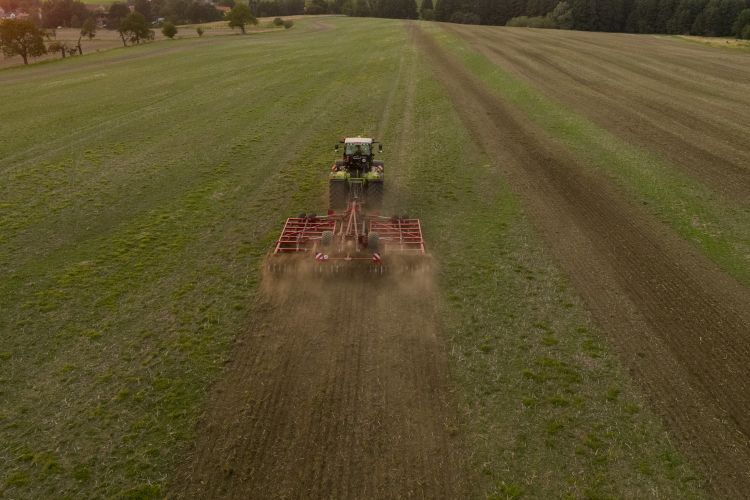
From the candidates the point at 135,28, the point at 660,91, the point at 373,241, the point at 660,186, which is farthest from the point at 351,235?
the point at 135,28

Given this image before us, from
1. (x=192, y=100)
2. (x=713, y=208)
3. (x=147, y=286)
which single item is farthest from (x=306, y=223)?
(x=192, y=100)

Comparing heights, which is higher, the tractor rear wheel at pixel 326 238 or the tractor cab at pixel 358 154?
the tractor cab at pixel 358 154

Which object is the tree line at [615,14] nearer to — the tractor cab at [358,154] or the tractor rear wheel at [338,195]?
the tractor cab at [358,154]

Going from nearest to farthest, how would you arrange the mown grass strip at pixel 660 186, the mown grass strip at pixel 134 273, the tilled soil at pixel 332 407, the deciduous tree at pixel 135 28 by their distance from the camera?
the tilled soil at pixel 332 407 → the mown grass strip at pixel 134 273 → the mown grass strip at pixel 660 186 → the deciduous tree at pixel 135 28

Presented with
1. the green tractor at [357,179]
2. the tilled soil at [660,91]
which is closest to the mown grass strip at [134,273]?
the green tractor at [357,179]

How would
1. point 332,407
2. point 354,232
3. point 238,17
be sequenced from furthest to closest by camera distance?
point 238,17 < point 354,232 < point 332,407

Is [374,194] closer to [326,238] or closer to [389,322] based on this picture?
[326,238]

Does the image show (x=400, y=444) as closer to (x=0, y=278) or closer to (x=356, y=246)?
(x=356, y=246)

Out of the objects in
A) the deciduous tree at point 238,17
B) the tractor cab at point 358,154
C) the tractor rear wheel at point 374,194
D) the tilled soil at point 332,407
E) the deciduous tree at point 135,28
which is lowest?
the tilled soil at point 332,407
